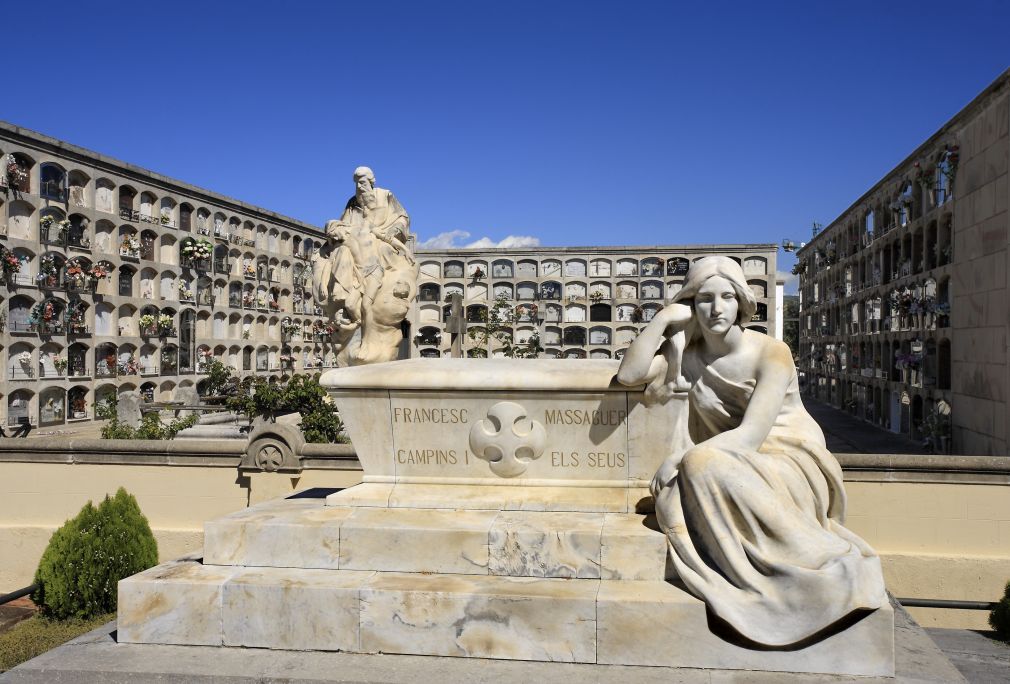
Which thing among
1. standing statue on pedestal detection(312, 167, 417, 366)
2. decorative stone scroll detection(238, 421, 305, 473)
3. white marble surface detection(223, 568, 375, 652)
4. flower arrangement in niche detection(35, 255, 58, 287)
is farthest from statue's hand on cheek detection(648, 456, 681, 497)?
flower arrangement in niche detection(35, 255, 58, 287)

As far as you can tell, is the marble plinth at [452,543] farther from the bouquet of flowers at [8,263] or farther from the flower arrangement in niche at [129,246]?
the flower arrangement in niche at [129,246]

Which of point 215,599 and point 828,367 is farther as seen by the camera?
point 828,367

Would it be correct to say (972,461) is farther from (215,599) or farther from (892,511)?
(215,599)

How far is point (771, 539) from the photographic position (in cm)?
373

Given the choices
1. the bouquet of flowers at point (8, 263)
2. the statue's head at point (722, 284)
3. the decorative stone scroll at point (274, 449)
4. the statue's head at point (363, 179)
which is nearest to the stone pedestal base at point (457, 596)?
the statue's head at point (722, 284)

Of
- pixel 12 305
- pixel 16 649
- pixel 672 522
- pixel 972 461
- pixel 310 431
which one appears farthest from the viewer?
pixel 12 305

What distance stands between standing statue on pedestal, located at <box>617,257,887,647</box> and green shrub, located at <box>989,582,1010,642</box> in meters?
2.74

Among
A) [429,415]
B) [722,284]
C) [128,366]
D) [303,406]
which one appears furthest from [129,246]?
[722,284]

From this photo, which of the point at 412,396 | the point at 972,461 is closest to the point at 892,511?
the point at 972,461

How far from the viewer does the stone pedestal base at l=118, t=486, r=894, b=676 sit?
376 centimetres

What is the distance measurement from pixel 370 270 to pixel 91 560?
4118mm

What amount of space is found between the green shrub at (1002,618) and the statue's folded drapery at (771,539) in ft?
9.03

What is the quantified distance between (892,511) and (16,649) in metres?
8.25

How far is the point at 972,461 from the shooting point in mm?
7500
